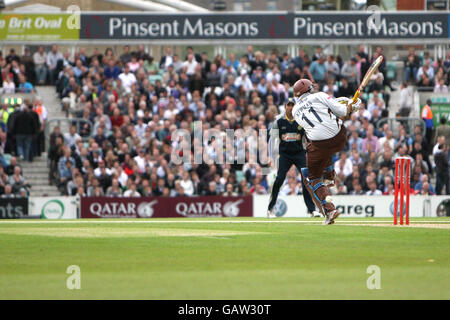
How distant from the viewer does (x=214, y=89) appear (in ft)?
98.5

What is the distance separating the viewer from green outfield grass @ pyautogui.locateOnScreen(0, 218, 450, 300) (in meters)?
8.45

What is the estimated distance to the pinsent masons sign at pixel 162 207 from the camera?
84.8ft

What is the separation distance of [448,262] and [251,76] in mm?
20929

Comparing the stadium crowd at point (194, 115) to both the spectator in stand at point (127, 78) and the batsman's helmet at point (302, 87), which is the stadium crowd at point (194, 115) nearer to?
the spectator in stand at point (127, 78)

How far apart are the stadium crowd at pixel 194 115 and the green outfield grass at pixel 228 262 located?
34.4 feet

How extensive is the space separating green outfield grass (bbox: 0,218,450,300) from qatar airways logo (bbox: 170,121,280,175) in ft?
35.0

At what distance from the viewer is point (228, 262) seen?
34.9 feet

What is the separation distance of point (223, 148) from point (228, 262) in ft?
54.2

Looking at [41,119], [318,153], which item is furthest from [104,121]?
[318,153]

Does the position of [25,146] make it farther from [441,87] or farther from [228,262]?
[228,262]

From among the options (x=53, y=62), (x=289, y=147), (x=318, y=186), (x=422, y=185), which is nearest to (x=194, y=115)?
(x=53, y=62)

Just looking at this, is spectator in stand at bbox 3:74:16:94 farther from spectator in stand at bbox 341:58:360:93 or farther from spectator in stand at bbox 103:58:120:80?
spectator in stand at bbox 341:58:360:93

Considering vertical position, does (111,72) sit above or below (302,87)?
above

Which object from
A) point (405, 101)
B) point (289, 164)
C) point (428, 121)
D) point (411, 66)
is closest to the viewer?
point (289, 164)
